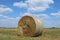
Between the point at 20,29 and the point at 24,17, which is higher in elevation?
the point at 24,17

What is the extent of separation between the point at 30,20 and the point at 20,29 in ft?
5.46

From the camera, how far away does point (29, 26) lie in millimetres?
18969

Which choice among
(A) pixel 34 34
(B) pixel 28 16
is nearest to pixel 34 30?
(A) pixel 34 34

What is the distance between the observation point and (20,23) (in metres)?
19.5

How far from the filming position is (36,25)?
18.4 meters

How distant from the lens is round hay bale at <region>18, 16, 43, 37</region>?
1838cm

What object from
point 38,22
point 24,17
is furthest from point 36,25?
point 24,17

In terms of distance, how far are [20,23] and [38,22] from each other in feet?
6.83

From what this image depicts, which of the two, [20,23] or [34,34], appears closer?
[34,34]

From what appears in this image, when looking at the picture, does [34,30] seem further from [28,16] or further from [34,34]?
[28,16]

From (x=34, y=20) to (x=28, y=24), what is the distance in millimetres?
1037

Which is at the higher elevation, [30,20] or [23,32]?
[30,20]

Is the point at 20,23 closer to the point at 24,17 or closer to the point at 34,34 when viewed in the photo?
the point at 24,17

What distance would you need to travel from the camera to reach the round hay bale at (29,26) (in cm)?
1838
